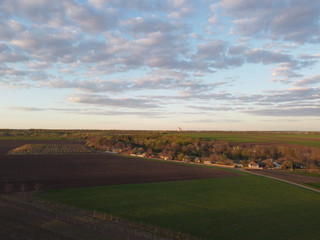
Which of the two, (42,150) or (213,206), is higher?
(42,150)

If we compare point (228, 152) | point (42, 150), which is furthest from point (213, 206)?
point (42, 150)

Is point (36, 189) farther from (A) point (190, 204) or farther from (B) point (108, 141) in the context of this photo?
(B) point (108, 141)

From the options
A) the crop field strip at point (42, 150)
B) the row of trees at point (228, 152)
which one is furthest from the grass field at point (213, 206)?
the crop field strip at point (42, 150)

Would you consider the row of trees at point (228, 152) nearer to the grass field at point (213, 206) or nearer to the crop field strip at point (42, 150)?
the crop field strip at point (42, 150)

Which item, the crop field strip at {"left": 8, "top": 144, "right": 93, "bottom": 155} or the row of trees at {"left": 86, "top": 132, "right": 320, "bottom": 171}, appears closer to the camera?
the row of trees at {"left": 86, "top": 132, "right": 320, "bottom": 171}

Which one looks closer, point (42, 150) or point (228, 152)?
point (228, 152)

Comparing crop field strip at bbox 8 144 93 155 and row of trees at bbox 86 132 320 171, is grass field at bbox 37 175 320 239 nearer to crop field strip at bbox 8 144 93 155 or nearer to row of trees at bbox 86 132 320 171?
row of trees at bbox 86 132 320 171

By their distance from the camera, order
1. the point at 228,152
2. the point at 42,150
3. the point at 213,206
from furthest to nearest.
Result: the point at 42,150
the point at 228,152
the point at 213,206

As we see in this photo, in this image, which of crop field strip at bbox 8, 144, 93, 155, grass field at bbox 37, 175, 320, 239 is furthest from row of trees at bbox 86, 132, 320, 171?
grass field at bbox 37, 175, 320, 239

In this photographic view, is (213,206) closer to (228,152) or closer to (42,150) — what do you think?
(228,152)
